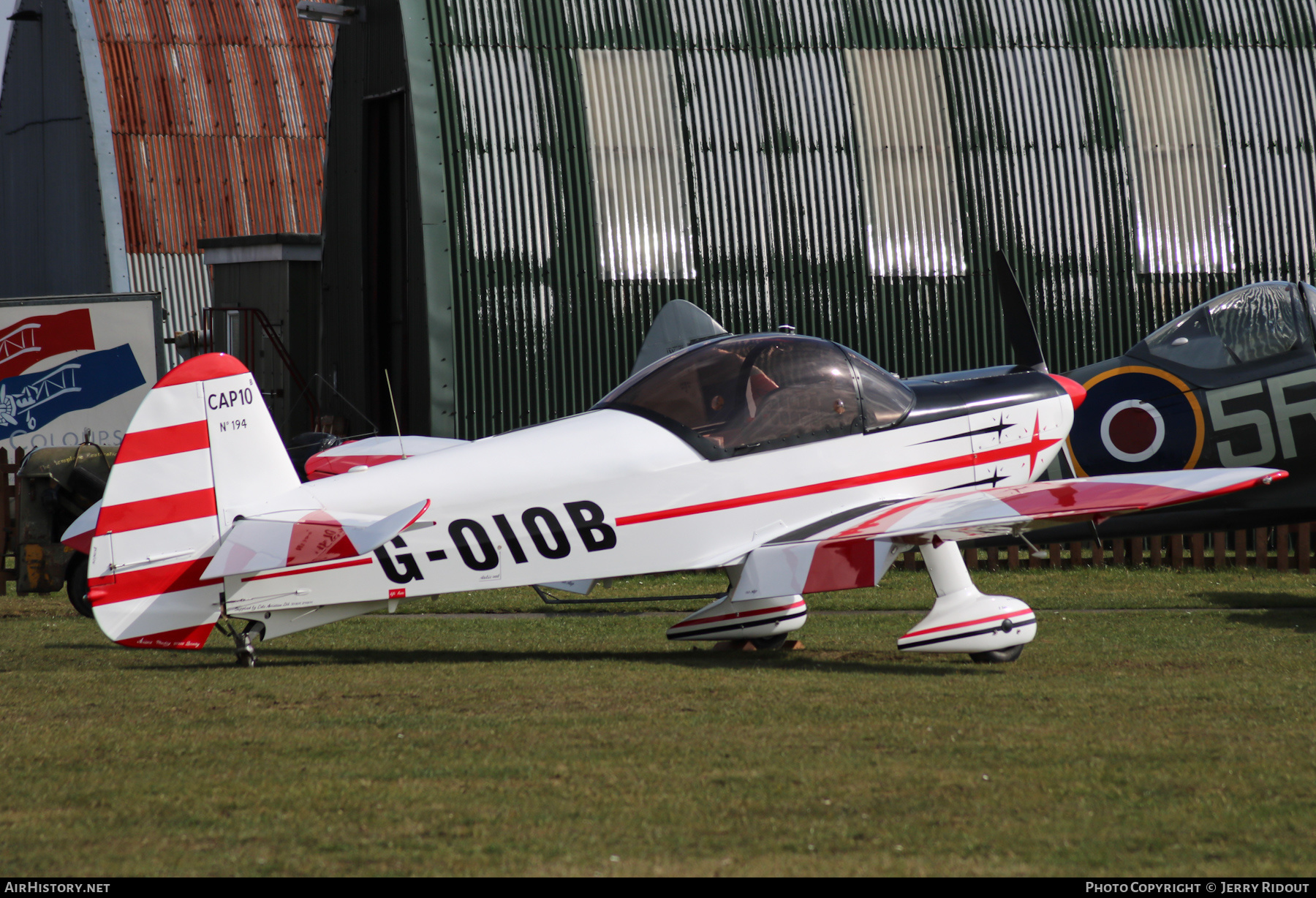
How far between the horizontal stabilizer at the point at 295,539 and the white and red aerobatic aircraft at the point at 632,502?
1cm

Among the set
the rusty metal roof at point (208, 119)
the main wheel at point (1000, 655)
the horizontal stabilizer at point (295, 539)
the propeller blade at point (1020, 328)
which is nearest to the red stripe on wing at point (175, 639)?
the horizontal stabilizer at point (295, 539)

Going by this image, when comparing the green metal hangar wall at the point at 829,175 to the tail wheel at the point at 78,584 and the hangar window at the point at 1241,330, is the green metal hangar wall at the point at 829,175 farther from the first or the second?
the hangar window at the point at 1241,330

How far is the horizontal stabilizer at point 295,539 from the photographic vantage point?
7.38 metres

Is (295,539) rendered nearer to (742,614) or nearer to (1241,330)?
(742,614)

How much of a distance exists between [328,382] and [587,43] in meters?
7.05

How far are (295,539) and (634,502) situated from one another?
1973 mm

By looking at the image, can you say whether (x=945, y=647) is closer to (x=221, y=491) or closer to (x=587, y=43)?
(x=221, y=491)

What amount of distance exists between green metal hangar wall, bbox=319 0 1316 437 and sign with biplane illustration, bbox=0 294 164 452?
11.5 ft

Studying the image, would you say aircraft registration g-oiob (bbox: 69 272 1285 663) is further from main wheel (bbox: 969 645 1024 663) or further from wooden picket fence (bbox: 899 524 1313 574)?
wooden picket fence (bbox: 899 524 1313 574)

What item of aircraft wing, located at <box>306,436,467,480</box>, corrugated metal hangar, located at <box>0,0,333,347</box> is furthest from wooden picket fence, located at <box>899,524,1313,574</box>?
corrugated metal hangar, located at <box>0,0,333,347</box>

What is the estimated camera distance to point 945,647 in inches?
309

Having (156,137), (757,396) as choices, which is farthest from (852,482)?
(156,137)

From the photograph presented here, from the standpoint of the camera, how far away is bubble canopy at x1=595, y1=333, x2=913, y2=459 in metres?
8.42

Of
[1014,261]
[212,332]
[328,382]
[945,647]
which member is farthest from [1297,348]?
[212,332]
